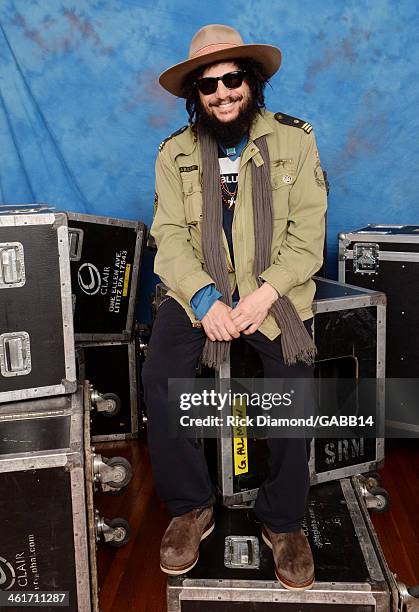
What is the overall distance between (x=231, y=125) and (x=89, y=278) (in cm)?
106

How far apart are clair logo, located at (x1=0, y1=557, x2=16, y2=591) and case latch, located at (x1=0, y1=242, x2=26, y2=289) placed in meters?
0.84

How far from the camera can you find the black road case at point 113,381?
3055 mm

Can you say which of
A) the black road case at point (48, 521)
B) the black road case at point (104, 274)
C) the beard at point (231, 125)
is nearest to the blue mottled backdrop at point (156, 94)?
the black road case at point (104, 274)

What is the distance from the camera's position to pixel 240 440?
7.43 ft

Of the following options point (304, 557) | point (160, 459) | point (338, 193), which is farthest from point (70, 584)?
point (338, 193)

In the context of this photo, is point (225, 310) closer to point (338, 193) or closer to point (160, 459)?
point (160, 459)

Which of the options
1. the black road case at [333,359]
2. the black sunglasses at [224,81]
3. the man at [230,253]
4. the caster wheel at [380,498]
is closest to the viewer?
the man at [230,253]

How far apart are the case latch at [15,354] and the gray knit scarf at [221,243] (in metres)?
0.60

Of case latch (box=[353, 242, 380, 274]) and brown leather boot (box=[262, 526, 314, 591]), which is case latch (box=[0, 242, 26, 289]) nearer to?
brown leather boot (box=[262, 526, 314, 591])

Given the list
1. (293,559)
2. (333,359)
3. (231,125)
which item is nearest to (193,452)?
(293,559)

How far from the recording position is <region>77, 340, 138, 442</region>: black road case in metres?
3.05

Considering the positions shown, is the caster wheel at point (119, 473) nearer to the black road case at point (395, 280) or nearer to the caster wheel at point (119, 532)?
the caster wheel at point (119, 532)

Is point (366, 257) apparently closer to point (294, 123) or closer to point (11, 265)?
point (294, 123)

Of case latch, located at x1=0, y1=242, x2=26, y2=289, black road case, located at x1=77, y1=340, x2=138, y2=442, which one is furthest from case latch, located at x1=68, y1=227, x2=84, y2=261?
case latch, located at x1=0, y1=242, x2=26, y2=289
